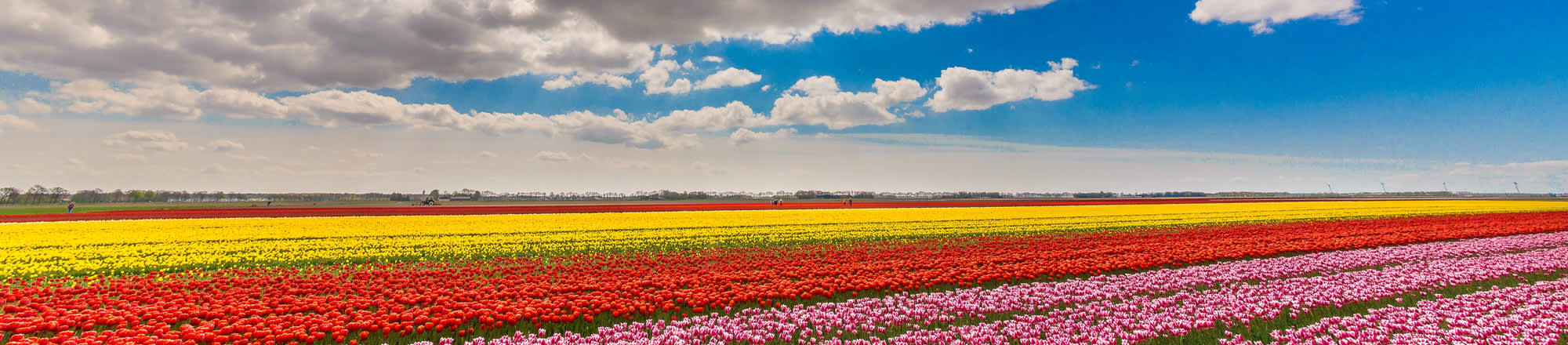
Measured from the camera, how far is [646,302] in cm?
975

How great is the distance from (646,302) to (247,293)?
797 cm

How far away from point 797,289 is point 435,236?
20.3 m

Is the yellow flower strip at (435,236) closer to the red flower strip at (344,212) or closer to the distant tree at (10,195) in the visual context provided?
the red flower strip at (344,212)

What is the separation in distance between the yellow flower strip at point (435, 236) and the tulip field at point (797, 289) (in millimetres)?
250

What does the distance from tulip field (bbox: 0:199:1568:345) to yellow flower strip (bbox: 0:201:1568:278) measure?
0.82 ft

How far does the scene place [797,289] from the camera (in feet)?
35.3

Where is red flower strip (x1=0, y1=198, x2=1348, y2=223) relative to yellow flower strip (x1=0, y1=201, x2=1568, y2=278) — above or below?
above

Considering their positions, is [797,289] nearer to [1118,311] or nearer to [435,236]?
[1118,311]

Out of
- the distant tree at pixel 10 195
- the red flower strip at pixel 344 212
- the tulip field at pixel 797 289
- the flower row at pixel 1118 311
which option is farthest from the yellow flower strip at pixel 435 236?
the distant tree at pixel 10 195

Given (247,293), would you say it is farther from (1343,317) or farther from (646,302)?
(1343,317)

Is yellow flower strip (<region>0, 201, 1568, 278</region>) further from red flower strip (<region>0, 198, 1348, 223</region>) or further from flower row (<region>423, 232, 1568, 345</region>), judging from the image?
red flower strip (<region>0, 198, 1348, 223</region>)

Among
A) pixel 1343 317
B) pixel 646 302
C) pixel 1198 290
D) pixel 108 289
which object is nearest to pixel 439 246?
pixel 108 289

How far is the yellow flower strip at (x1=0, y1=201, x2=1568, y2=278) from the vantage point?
16.9 metres

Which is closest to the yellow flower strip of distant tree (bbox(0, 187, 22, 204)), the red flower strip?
the red flower strip
